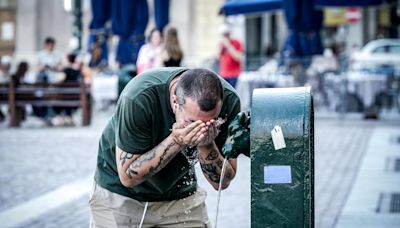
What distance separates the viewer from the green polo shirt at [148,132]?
179 inches

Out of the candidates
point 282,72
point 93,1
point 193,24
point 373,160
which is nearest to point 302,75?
point 282,72

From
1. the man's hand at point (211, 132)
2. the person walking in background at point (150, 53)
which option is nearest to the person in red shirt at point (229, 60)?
the person walking in background at point (150, 53)

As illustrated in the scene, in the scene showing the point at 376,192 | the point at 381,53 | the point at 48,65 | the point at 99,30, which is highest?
the point at 99,30

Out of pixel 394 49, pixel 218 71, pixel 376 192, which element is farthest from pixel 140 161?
pixel 394 49

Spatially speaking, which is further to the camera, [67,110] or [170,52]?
[67,110]

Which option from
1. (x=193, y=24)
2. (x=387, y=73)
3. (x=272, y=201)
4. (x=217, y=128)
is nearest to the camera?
(x=272, y=201)

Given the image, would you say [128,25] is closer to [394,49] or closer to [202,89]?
[202,89]

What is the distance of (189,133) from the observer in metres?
4.28

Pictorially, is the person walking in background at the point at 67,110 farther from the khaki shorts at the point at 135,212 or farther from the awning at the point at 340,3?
the khaki shorts at the point at 135,212

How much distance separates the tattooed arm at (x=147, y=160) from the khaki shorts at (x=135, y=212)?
28cm

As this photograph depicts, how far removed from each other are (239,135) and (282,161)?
1.03 ft

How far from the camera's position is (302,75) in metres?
21.6

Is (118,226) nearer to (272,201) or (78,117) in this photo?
(272,201)

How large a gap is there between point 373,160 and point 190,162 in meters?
9.29
